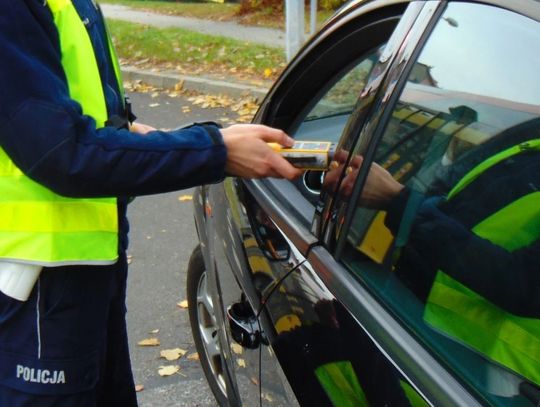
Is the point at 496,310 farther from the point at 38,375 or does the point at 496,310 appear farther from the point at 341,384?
the point at 38,375

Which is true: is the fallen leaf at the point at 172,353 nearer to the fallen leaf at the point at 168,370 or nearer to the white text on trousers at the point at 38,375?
the fallen leaf at the point at 168,370

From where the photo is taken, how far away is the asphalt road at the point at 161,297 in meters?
3.28

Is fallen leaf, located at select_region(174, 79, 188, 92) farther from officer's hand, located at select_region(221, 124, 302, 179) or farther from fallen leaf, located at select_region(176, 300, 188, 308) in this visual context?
officer's hand, located at select_region(221, 124, 302, 179)

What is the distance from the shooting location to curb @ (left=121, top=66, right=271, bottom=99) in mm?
7352

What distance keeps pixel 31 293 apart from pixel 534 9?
1244 millimetres

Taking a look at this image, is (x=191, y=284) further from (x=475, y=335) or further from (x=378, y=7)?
(x=475, y=335)

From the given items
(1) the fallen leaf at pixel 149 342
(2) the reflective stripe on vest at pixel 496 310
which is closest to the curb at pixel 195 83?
(1) the fallen leaf at pixel 149 342

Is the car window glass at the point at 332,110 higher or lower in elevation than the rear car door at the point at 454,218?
lower

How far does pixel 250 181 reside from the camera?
2338mm

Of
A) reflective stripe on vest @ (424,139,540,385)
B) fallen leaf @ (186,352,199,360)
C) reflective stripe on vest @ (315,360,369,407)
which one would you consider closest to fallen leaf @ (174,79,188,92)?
fallen leaf @ (186,352,199,360)

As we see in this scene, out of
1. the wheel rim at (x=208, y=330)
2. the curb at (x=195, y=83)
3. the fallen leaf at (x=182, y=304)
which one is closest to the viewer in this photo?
the wheel rim at (x=208, y=330)

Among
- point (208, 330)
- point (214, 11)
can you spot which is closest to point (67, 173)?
point (208, 330)

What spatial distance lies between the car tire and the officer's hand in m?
1.25

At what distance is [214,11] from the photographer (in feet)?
40.5
